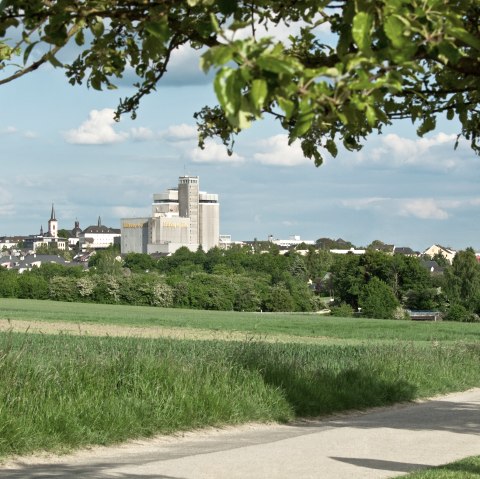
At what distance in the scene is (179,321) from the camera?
64.1 meters

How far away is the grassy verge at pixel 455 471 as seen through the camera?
1030cm

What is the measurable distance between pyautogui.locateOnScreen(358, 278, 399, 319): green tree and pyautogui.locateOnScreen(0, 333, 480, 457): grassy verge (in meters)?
83.4

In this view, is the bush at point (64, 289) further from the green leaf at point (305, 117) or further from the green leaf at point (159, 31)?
the green leaf at point (305, 117)

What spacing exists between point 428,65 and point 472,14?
2005 millimetres

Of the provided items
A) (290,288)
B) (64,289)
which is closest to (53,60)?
(64,289)

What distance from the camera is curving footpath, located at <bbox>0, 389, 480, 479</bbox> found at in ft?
34.8

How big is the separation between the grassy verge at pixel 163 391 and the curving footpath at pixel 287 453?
0.30 meters

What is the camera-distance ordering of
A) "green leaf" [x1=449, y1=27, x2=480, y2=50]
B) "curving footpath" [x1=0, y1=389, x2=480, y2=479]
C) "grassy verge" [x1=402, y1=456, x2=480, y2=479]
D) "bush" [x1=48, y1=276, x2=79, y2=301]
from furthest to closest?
"bush" [x1=48, y1=276, x2=79, y2=301], "curving footpath" [x1=0, y1=389, x2=480, y2=479], "grassy verge" [x1=402, y1=456, x2=480, y2=479], "green leaf" [x1=449, y1=27, x2=480, y2=50]

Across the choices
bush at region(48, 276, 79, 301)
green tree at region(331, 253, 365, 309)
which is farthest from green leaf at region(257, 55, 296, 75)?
green tree at region(331, 253, 365, 309)

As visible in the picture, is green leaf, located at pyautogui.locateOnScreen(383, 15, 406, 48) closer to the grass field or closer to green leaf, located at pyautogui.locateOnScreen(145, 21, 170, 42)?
green leaf, located at pyautogui.locateOnScreen(145, 21, 170, 42)

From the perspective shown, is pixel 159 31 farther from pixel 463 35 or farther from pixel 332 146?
pixel 332 146

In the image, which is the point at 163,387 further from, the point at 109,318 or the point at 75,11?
the point at 109,318

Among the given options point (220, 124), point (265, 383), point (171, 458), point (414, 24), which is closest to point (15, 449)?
point (171, 458)

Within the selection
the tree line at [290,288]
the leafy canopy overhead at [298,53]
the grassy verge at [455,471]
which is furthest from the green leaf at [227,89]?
the tree line at [290,288]
